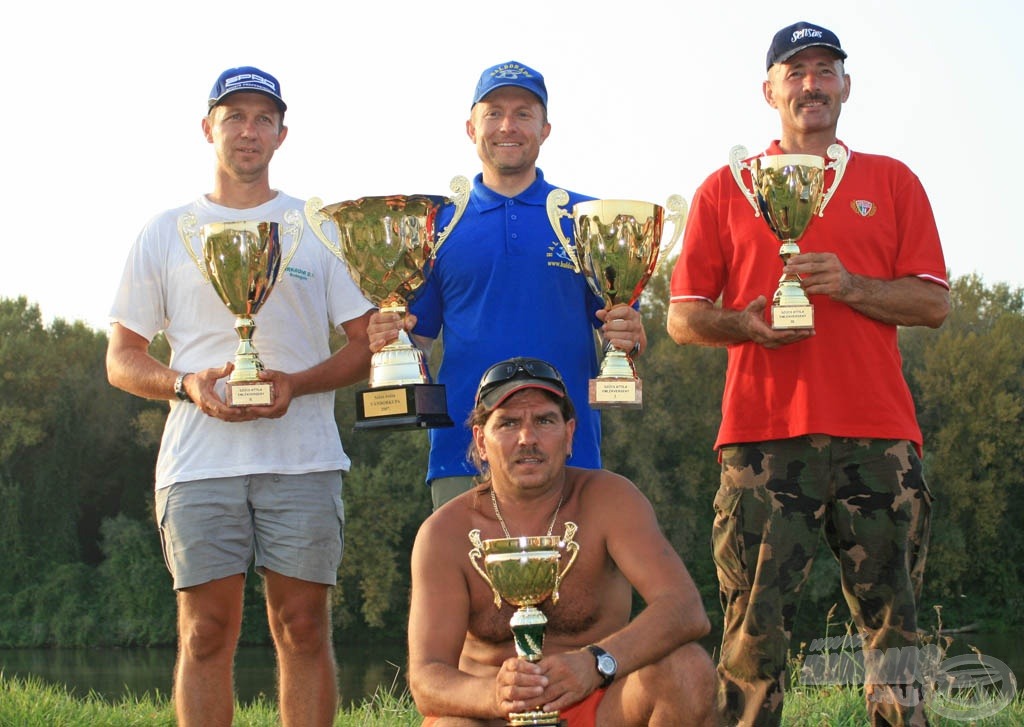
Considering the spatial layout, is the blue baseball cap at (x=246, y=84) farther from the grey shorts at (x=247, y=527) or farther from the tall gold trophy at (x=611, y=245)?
the grey shorts at (x=247, y=527)

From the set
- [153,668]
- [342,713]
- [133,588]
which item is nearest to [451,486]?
[342,713]

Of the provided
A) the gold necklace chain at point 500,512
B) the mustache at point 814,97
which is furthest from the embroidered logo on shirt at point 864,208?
the gold necklace chain at point 500,512

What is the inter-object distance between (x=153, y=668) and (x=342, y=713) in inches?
978

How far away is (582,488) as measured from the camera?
4164mm

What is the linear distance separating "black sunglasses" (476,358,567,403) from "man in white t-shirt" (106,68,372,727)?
0.97 meters

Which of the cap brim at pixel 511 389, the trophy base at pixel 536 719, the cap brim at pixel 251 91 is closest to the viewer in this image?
the trophy base at pixel 536 719

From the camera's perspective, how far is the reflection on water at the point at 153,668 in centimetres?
2409

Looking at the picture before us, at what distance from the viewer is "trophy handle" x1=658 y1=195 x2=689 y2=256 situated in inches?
190

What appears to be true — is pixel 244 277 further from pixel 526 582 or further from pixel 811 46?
pixel 811 46

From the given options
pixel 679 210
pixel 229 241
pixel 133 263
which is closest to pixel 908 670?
pixel 679 210

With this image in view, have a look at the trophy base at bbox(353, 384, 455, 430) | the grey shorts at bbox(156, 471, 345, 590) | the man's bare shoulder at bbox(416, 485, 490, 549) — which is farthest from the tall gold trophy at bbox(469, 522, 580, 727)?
the grey shorts at bbox(156, 471, 345, 590)

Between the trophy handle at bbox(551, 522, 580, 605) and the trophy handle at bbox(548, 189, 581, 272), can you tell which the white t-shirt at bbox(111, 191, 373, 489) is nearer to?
the trophy handle at bbox(548, 189, 581, 272)

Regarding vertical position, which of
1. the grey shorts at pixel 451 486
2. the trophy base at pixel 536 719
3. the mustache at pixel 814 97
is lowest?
the trophy base at pixel 536 719

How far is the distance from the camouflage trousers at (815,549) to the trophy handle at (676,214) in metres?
0.84
